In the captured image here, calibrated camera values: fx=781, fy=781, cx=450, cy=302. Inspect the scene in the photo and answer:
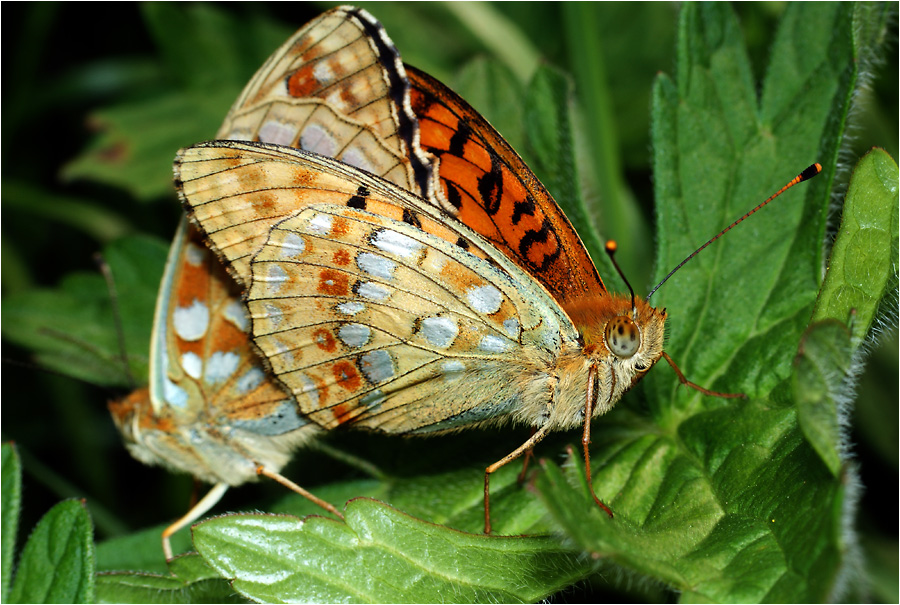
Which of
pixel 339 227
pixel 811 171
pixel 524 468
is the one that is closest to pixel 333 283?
pixel 339 227

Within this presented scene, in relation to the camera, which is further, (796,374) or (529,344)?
(529,344)

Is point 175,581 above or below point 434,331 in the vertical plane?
below

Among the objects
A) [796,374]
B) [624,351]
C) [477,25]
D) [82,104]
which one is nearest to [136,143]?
[82,104]

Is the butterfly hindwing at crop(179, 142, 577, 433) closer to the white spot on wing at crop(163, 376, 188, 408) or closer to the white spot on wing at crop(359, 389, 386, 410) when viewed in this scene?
the white spot on wing at crop(359, 389, 386, 410)

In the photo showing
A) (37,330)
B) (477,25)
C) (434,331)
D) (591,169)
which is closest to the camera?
(434,331)

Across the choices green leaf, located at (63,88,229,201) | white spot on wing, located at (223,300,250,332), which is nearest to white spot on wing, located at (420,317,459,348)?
white spot on wing, located at (223,300,250,332)

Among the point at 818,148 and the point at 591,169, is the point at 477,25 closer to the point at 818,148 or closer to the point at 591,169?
the point at 591,169
